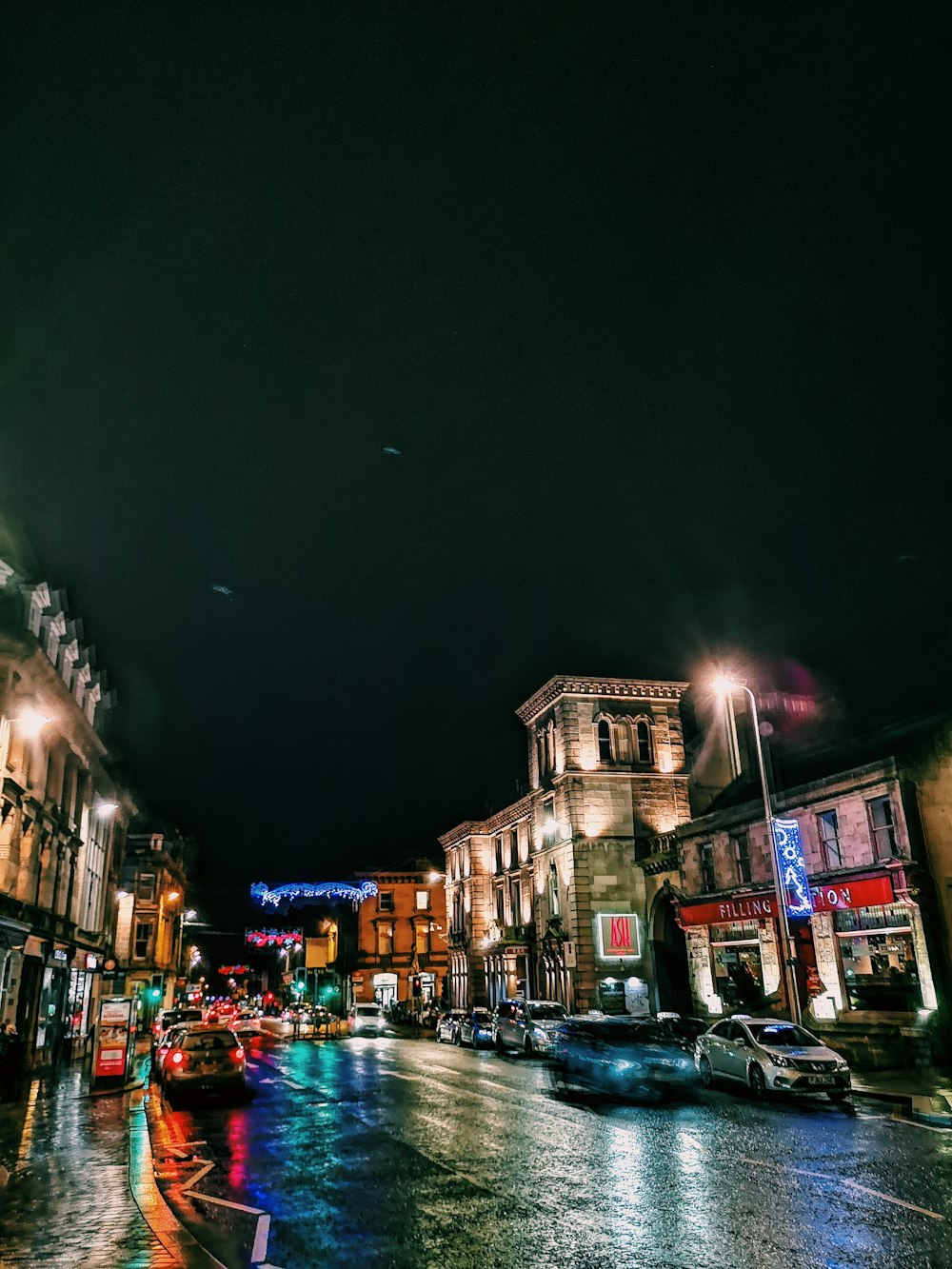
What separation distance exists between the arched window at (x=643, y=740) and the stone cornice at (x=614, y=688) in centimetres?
144

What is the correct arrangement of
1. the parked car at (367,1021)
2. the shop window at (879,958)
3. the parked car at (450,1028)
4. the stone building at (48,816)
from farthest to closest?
the parked car at (367,1021)
the parked car at (450,1028)
the stone building at (48,816)
the shop window at (879,958)

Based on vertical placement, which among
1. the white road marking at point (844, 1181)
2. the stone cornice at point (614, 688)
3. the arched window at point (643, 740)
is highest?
the stone cornice at point (614, 688)

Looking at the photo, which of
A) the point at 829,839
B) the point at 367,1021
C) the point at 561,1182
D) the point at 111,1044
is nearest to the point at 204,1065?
the point at 111,1044

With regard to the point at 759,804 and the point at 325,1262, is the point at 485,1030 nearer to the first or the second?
the point at 759,804

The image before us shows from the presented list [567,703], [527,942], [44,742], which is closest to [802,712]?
[567,703]

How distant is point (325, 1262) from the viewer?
302 inches

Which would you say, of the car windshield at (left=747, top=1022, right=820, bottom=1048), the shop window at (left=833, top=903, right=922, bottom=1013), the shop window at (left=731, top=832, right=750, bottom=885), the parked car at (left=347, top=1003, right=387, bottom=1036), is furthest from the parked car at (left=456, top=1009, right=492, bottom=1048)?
the car windshield at (left=747, top=1022, right=820, bottom=1048)

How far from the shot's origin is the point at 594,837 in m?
48.0

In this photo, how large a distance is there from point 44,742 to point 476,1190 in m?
28.2

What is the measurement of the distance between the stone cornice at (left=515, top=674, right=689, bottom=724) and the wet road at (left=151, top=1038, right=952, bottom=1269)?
33.0m

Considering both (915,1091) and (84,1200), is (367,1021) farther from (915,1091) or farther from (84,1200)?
(84,1200)

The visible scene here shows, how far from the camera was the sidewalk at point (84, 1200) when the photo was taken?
7797mm

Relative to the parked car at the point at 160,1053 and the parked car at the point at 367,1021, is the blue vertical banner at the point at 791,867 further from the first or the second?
the parked car at the point at 367,1021

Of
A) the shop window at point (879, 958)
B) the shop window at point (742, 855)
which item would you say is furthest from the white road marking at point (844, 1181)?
the shop window at point (742, 855)
